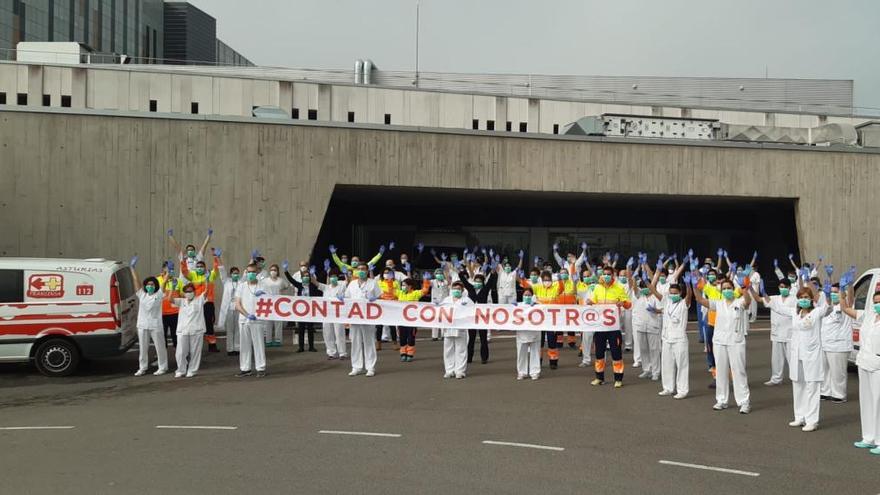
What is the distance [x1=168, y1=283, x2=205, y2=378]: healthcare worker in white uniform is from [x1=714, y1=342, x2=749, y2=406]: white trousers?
816cm

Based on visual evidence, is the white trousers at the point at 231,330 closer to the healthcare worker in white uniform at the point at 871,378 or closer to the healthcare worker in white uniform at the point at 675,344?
the healthcare worker in white uniform at the point at 675,344

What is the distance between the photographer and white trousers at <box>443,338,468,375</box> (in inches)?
493

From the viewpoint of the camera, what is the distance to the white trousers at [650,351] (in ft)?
41.3

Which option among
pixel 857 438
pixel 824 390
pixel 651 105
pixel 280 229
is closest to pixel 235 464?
pixel 857 438

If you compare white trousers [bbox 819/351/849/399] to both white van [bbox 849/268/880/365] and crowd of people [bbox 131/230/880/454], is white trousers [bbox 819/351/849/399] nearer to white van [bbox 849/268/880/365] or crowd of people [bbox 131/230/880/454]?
crowd of people [bbox 131/230/880/454]

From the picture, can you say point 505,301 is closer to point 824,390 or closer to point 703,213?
point 824,390

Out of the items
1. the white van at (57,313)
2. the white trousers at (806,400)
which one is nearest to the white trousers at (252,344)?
the white van at (57,313)

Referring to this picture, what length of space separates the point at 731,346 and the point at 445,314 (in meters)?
4.83

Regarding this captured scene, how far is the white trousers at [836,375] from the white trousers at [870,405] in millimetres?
2354

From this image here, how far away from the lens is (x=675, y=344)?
36.1 ft

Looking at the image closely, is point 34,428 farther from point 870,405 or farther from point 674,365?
point 870,405

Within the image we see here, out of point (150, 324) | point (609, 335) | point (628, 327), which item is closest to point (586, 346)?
point (609, 335)

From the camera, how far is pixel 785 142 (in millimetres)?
25766

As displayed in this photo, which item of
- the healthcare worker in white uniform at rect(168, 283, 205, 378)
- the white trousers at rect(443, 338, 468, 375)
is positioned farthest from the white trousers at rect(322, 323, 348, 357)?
the healthcare worker in white uniform at rect(168, 283, 205, 378)
